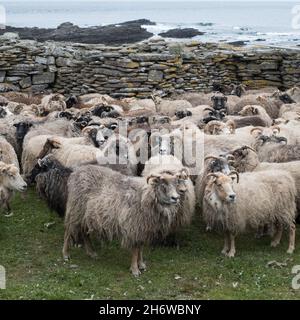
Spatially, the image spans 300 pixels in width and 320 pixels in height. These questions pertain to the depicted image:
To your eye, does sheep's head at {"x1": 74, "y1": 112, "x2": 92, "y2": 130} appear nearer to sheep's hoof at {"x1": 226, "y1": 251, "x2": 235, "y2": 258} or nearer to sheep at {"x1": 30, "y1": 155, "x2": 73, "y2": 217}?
sheep at {"x1": 30, "y1": 155, "x2": 73, "y2": 217}

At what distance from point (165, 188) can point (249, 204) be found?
5.96 feet

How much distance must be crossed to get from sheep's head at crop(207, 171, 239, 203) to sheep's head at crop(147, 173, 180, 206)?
3.01 feet

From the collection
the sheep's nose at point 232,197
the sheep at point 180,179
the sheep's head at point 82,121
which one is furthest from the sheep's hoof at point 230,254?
the sheep's head at point 82,121

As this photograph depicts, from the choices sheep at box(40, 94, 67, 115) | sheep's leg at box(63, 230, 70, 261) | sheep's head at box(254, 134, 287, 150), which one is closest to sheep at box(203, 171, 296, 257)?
sheep's head at box(254, 134, 287, 150)

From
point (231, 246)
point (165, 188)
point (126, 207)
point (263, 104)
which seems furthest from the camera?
point (263, 104)

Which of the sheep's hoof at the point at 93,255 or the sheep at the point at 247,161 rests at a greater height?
the sheep at the point at 247,161

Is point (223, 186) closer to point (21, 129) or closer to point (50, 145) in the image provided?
point (50, 145)

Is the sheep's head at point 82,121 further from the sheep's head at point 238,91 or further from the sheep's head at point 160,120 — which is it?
the sheep's head at point 238,91

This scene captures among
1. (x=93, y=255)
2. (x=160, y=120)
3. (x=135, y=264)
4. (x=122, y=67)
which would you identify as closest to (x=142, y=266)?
(x=135, y=264)

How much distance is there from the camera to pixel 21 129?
45.9 feet

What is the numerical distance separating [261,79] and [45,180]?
15.1m

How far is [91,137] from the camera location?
1273 centimetres

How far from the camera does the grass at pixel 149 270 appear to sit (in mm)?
8422

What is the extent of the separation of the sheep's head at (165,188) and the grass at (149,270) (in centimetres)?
126
